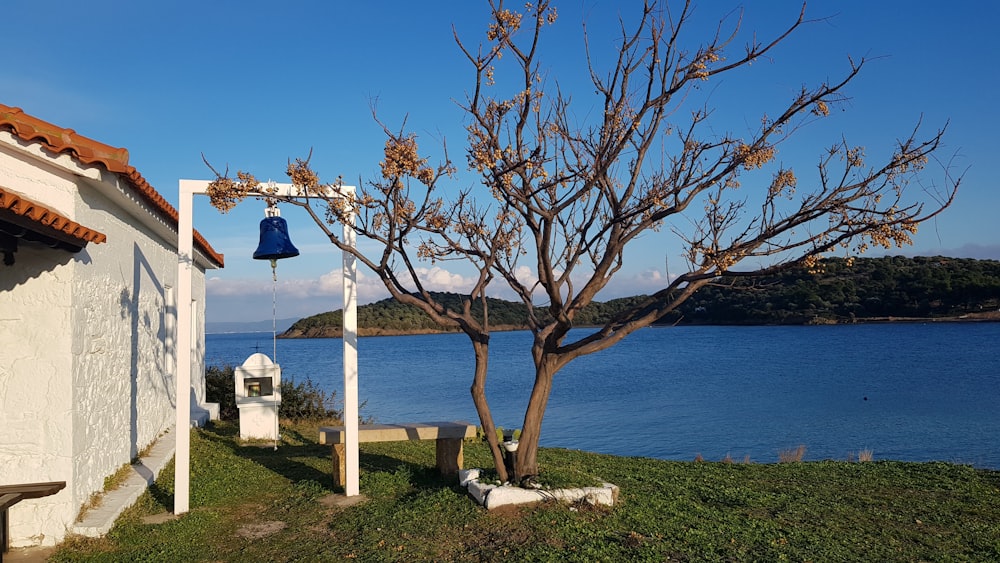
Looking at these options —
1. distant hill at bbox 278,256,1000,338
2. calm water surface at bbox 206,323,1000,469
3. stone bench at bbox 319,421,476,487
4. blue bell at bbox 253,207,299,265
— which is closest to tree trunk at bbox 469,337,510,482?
stone bench at bbox 319,421,476,487

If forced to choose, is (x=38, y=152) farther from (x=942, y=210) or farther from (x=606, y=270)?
(x=942, y=210)

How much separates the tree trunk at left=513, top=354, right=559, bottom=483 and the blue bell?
3.13m

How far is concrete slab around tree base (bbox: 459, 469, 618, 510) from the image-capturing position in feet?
20.6

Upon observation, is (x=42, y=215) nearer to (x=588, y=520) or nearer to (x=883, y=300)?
(x=588, y=520)

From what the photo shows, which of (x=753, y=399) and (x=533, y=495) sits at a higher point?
(x=533, y=495)

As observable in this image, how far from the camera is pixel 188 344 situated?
695cm

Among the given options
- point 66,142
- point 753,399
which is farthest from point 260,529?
point 753,399

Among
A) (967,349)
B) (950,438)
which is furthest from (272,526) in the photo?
(967,349)

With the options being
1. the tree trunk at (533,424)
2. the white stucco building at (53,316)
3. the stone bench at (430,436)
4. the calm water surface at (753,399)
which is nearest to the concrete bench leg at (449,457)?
the stone bench at (430,436)

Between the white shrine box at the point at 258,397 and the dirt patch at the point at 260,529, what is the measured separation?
5690 millimetres

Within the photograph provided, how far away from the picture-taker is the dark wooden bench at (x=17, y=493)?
5.09m

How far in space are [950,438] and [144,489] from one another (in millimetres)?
18039

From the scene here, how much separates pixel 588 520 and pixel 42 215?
14.8 feet

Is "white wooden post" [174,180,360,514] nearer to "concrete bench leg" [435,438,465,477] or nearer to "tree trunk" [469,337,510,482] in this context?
"concrete bench leg" [435,438,465,477]
